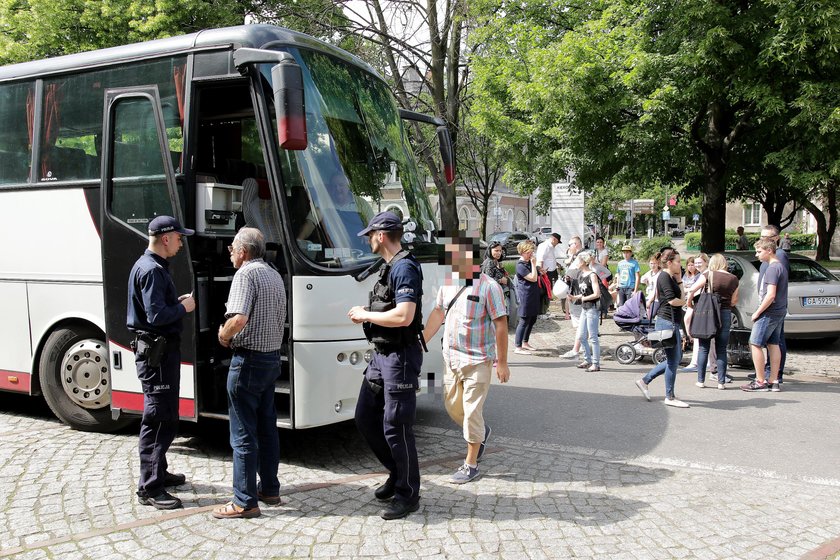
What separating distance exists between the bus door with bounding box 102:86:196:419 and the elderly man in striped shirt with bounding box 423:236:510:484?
2.15 metres

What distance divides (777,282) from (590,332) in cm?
274

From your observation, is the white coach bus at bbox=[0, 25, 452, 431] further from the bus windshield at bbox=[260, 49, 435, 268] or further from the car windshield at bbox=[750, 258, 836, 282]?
the car windshield at bbox=[750, 258, 836, 282]

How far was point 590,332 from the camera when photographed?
33.8ft

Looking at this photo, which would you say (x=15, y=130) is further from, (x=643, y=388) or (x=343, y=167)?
(x=643, y=388)

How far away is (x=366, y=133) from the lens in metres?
6.14

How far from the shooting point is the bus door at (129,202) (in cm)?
575

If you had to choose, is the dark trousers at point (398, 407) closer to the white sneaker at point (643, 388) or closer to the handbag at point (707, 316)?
the white sneaker at point (643, 388)

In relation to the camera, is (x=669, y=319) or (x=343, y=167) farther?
(x=669, y=319)

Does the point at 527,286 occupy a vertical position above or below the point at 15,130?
below

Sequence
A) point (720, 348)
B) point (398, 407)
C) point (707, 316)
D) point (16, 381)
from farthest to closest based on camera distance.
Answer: point (720, 348) < point (707, 316) < point (16, 381) < point (398, 407)

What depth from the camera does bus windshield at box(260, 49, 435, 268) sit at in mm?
5438

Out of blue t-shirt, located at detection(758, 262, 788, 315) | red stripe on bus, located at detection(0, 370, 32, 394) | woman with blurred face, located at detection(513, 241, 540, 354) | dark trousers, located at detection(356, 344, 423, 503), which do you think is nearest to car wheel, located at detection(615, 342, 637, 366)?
woman with blurred face, located at detection(513, 241, 540, 354)

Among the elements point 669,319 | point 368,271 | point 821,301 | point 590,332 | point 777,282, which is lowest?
point 590,332

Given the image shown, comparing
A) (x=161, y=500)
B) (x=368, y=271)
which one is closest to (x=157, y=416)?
(x=161, y=500)
